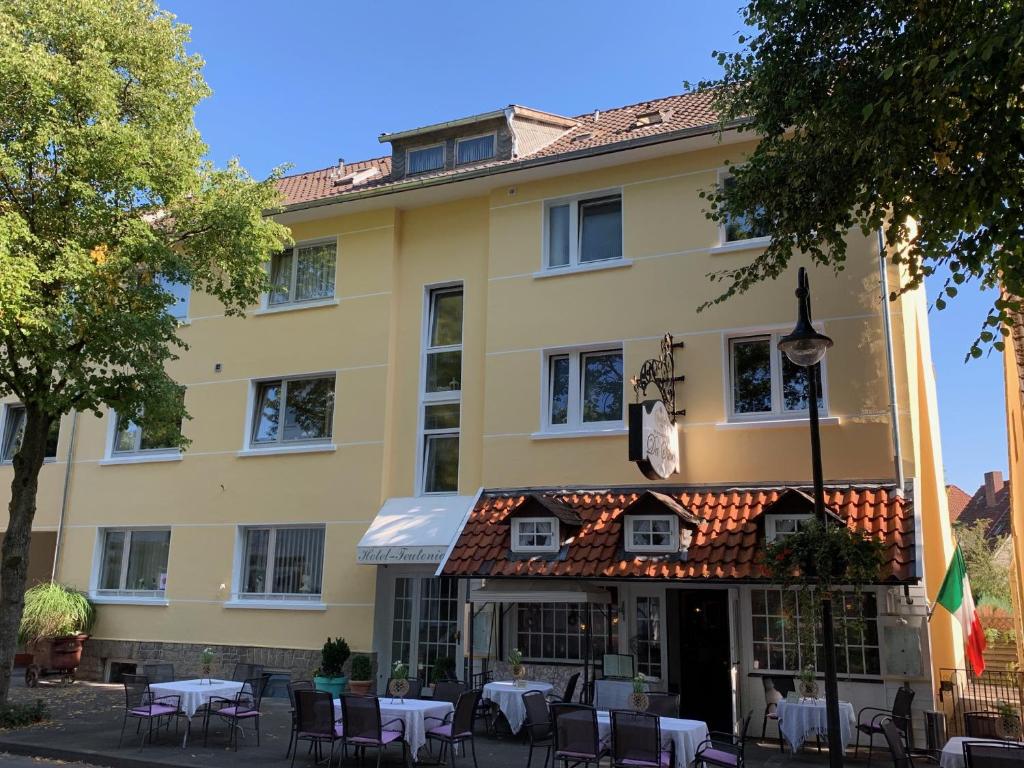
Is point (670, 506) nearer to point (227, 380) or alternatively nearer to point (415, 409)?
point (415, 409)

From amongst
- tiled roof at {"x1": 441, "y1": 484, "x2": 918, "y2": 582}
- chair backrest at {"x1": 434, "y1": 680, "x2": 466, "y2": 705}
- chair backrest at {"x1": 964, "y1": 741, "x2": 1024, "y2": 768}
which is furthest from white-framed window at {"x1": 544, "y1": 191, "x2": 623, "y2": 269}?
chair backrest at {"x1": 964, "y1": 741, "x2": 1024, "y2": 768}

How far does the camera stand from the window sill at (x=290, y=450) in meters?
17.2

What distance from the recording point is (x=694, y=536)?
12.8m

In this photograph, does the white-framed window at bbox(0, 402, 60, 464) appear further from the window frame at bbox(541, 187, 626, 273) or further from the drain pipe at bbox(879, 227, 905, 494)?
the drain pipe at bbox(879, 227, 905, 494)

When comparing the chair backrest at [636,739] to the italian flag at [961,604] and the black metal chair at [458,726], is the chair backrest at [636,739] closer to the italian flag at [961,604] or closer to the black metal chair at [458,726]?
Answer: the black metal chair at [458,726]

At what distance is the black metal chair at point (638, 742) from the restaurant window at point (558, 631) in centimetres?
465

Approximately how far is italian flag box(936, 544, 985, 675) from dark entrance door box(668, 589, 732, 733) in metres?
3.07

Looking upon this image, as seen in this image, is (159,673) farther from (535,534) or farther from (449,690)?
(535,534)

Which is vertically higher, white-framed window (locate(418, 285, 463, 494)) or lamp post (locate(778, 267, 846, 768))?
white-framed window (locate(418, 285, 463, 494))

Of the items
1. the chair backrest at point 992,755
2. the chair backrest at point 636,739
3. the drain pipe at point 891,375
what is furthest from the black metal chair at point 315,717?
the drain pipe at point 891,375

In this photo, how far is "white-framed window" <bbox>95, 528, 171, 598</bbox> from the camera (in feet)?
61.0

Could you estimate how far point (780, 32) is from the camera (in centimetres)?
990

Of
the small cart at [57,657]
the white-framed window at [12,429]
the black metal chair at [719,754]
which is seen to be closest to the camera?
the black metal chair at [719,754]

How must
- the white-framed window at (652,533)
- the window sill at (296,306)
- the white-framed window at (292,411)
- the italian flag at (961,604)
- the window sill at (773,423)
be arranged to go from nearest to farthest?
the italian flag at (961,604), the white-framed window at (652,533), the window sill at (773,423), the white-framed window at (292,411), the window sill at (296,306)
